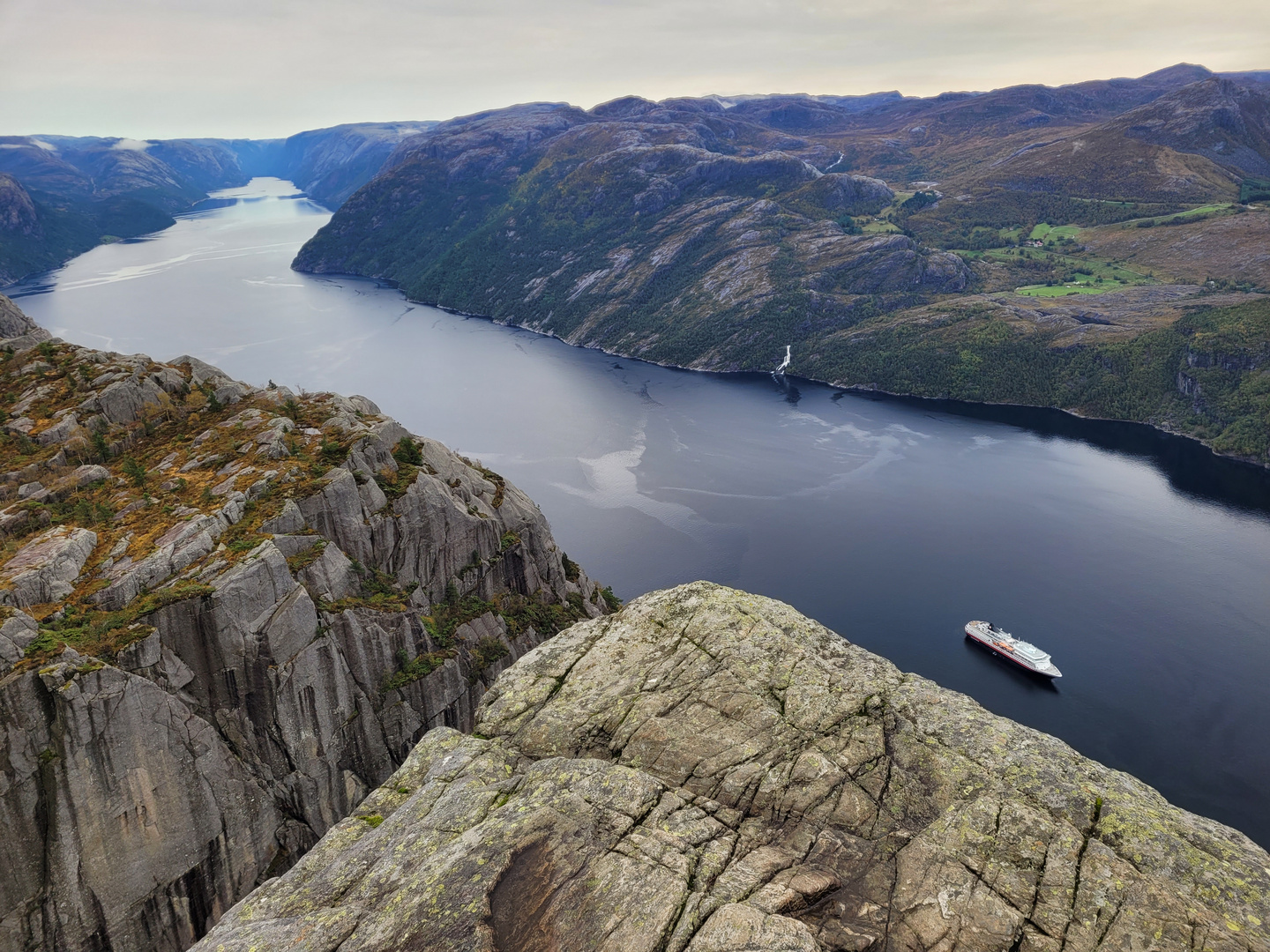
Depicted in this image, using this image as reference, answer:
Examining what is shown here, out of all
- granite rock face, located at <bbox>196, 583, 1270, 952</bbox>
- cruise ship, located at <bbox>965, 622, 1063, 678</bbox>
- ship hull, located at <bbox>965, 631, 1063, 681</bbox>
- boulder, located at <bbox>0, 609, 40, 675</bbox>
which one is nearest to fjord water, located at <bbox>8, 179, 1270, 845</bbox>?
ship hull, located at <bbox>965, 631, 1063, 681</bbox>

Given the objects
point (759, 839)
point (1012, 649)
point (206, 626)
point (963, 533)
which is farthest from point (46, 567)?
point (963, 533)

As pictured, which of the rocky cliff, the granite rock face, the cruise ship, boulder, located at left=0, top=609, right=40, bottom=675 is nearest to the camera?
the granite rock face

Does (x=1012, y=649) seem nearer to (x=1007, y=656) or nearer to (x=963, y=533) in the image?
(x=1007, y=656)

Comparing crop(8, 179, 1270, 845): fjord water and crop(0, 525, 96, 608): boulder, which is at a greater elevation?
crop(0, 525, 96, 608): boulder

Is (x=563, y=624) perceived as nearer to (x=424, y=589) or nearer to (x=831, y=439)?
(x=424, y=589)

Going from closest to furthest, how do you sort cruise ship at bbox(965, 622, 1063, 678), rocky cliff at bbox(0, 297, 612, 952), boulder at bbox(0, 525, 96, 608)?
rocky cliff at bbox(0, 297, 612, 952) → boulder at bbox(0, 525, 96, 608) → cruise ship at bbox(965, 622, 1063, 678)

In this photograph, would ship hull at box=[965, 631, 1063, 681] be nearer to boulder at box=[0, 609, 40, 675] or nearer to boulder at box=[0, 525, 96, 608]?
boulder at box=[0, 525, 96, 608]

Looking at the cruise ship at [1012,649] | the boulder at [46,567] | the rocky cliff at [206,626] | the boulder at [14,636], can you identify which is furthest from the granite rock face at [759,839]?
the cruise ship at [1012,649]
